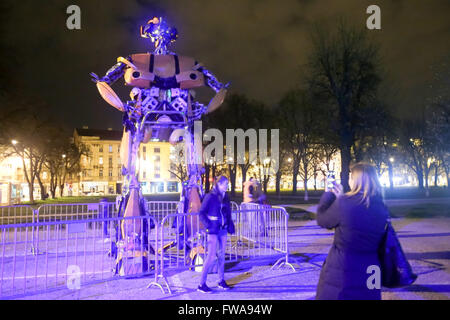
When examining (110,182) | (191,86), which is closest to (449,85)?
(191,86)

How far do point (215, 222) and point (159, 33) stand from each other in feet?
16.3

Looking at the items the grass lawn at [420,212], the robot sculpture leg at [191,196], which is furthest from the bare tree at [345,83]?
the robot sculpture leg at [191,196]

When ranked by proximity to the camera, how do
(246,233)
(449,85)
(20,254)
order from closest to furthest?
(20,254)
(246,233)
(449,85)

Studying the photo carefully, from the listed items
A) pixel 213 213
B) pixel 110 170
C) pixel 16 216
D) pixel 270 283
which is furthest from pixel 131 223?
pixel 110 170

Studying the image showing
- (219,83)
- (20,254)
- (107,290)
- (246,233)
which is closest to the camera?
(107,290)

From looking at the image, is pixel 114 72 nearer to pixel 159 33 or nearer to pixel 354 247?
pixel 159 33

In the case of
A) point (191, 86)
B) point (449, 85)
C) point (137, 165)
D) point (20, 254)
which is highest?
point (449, 85)

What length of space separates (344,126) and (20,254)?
735 inches

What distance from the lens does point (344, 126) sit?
22.0 meters

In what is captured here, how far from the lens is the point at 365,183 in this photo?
309 centimetres

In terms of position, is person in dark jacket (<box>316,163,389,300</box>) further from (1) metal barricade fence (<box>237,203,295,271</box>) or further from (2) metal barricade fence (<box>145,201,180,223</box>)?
(2) metal barricade fence (<box>145,201,180,223</box>)

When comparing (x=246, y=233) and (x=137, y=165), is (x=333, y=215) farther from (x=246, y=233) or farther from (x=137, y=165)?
(x=246, y=233)

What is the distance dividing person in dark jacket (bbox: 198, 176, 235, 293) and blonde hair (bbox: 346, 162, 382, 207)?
269cm

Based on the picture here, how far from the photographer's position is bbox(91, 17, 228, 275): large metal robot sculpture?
7.21 meters
